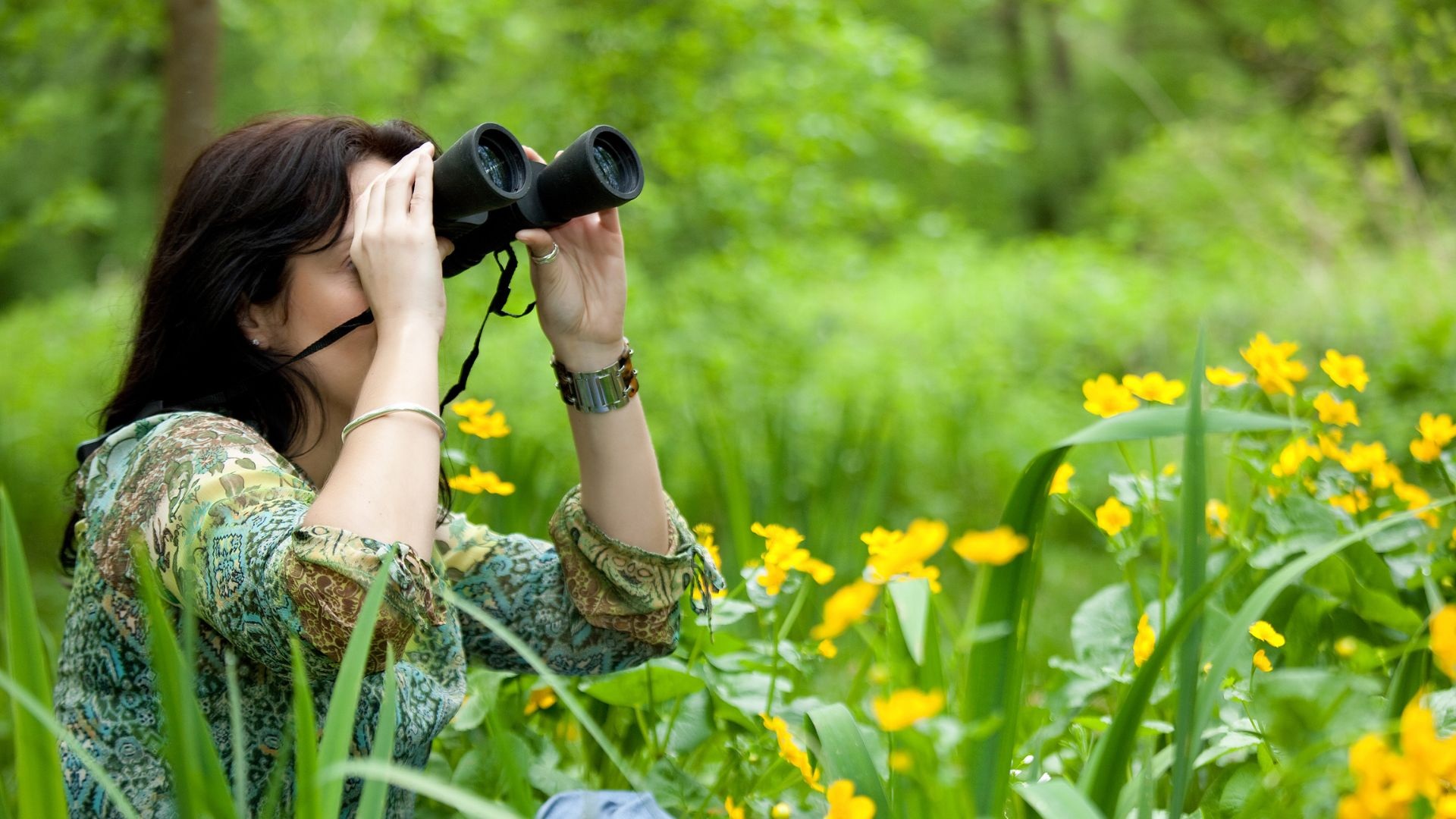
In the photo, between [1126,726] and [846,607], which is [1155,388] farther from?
[846,607]

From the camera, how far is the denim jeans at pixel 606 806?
3.81 feet

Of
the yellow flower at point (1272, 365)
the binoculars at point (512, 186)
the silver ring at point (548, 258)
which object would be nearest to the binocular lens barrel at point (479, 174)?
the binoculars at point (512, 186)

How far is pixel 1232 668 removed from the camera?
1186 millimetres

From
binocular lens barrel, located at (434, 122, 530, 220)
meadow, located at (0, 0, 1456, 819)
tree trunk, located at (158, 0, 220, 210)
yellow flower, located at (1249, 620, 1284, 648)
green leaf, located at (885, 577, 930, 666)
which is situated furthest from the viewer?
tree trunk, located at (158, 0, 220, 210)

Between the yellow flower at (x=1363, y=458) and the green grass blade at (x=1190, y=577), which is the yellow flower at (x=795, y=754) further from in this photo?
the yellow flower at (x=1363, y=458)

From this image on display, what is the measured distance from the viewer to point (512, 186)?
133 cm

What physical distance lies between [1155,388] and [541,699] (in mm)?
863

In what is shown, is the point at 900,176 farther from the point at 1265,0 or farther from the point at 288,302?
the point at 288,302

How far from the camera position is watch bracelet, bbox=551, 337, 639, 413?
1.42 m

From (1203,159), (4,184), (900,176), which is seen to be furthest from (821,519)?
(900,176)

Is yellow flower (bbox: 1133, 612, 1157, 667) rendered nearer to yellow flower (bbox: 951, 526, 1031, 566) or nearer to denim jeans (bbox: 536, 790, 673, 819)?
denim jeans (bbox: 536, 790, 673, 819)

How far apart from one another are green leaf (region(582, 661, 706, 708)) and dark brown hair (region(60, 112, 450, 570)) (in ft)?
1.59

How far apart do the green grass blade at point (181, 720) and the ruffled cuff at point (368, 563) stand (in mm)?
175

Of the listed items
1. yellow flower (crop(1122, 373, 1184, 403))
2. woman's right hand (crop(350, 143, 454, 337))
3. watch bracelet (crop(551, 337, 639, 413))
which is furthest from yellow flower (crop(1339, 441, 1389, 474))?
woman's right hand (crop(350, 143, 454, 337))
